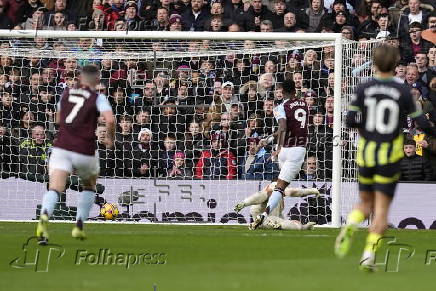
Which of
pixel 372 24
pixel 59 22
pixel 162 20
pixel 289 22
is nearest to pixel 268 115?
pixel 289 22

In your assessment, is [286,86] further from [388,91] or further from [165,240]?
[388,91]

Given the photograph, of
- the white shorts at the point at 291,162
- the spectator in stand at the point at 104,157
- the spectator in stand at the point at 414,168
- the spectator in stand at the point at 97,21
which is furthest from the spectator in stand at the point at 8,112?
the spectator in stand at the point at 414,168

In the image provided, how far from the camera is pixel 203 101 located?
22.0 metres

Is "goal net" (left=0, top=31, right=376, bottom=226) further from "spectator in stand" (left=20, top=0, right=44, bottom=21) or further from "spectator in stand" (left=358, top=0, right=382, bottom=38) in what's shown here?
"spectator in stand" (left=20, top=0, right=44, bottom=21)

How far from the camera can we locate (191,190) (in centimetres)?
2102

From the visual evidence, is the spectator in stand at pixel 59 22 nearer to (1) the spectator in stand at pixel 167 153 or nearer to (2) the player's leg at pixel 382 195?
(1) the spectator in stand at pixel 167 153

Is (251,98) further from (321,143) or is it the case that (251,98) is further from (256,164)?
(321,143)

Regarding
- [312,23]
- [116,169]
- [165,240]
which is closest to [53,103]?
[116,169]

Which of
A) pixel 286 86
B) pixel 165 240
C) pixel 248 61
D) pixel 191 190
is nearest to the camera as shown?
pixel 165 240

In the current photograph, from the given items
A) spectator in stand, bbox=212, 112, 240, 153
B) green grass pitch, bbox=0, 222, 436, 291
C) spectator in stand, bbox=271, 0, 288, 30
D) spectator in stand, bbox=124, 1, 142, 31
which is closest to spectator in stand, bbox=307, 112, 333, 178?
spectator in stand, bbox=212, 112, 240, 153

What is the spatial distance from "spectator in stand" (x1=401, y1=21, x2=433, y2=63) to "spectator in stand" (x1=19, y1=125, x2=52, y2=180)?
22.8 ft

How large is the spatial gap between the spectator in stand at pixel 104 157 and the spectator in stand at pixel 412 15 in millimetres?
6016

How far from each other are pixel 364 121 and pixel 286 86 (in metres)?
6.95

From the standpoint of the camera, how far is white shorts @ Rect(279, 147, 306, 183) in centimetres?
1839
